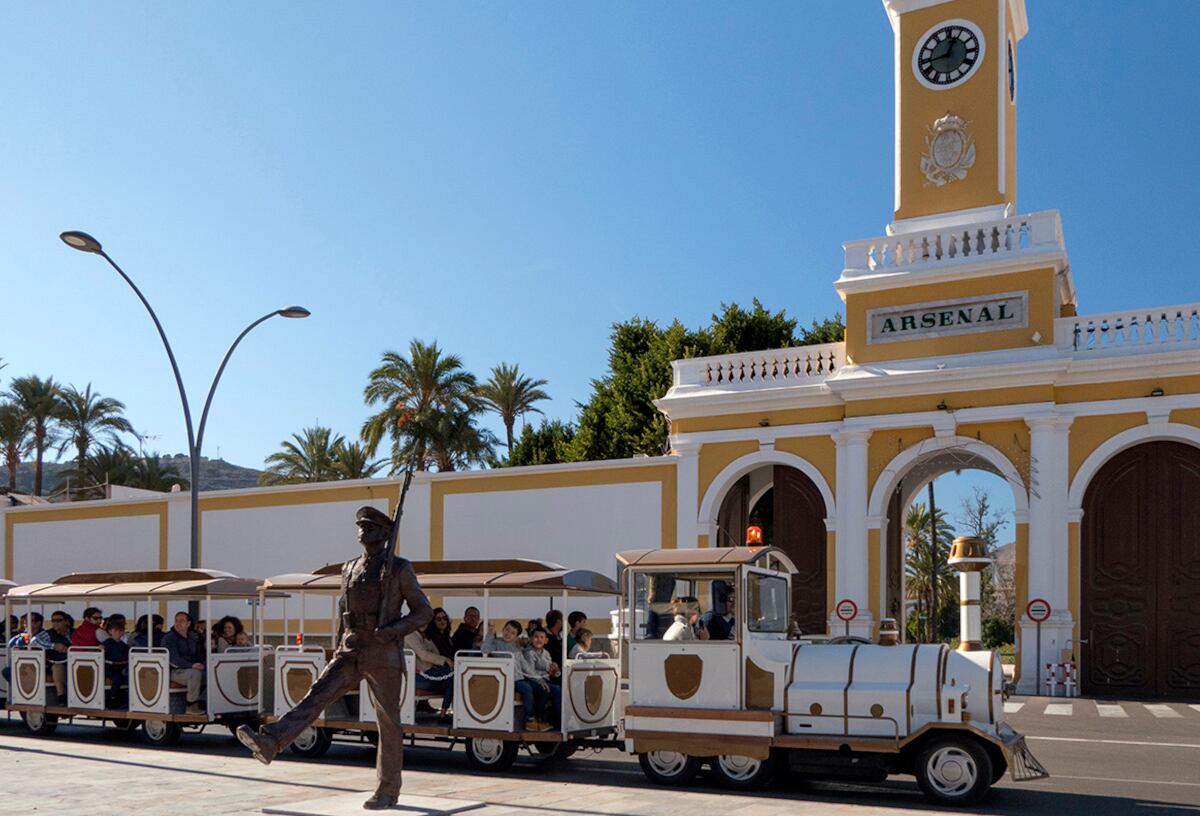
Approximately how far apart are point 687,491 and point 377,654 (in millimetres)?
19215

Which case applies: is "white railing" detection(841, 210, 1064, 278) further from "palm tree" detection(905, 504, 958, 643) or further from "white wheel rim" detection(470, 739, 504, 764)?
"palm tree" detection(905, 504, 958, 643)

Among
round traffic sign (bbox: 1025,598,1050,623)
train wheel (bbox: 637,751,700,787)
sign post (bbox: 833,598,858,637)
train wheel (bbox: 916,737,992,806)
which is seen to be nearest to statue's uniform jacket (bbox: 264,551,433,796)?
train wheel (bbox: 637,751,700,787)

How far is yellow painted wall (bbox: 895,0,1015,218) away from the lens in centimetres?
2775

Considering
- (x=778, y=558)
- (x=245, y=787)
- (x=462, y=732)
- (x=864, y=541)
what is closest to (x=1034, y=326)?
(x=864, y=541)

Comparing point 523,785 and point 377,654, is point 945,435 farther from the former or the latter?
point 377,654

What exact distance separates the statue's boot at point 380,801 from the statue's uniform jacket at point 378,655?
31 mm

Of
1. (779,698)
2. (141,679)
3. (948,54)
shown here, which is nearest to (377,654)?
(779,698)

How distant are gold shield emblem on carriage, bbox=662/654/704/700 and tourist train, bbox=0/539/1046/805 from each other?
0.01m

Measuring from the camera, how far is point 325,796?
10875 millimetres

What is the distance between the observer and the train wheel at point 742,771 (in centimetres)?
1198

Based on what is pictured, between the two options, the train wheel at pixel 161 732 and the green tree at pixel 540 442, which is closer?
the train wheel at pixel 161 732

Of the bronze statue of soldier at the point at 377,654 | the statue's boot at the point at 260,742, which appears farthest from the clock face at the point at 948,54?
the statue's boot at the point at 260,742

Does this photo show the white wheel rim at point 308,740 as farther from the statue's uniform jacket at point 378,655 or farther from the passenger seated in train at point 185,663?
the statue's uniform jacket at point 378,655

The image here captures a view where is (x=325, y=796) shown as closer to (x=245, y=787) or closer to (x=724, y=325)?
Answer: (x=245, y=787)
